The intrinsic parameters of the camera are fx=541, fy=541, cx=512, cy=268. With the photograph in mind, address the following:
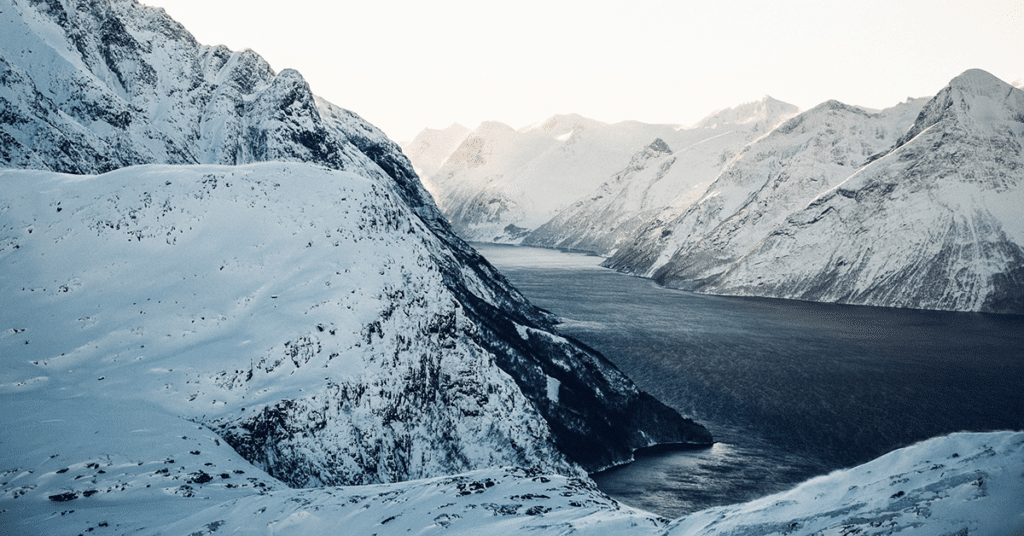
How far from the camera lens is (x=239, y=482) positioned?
19516mm

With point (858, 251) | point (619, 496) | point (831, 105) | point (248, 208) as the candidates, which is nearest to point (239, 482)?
point (248, 208)

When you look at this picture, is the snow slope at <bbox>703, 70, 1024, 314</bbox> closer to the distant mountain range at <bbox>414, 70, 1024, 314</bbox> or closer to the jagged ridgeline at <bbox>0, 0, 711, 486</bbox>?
the distant mountain range at <bbox>414, 70, 1024, 314</bbox>

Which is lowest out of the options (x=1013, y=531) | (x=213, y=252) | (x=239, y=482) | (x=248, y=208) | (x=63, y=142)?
(x=239, y=482)

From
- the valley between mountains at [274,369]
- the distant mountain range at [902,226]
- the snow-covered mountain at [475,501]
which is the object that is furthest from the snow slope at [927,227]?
the snow-covered mountain at [475,501]

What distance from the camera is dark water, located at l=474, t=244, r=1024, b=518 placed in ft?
142

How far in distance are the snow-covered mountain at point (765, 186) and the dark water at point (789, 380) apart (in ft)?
131

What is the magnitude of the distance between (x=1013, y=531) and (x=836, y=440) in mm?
47405

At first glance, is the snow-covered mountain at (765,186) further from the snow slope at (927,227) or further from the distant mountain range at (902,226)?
the snow slope at (927,227)

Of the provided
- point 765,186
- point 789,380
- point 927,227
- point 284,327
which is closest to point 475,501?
point 284,327

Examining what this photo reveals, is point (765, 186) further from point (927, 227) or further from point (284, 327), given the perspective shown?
point (284, 327)

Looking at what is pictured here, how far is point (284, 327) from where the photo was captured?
91.8ft

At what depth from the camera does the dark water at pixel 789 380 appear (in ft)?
142

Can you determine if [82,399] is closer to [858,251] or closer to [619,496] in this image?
[619,496]

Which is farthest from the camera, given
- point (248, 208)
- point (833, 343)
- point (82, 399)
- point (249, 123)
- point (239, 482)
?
point (833, 343)
